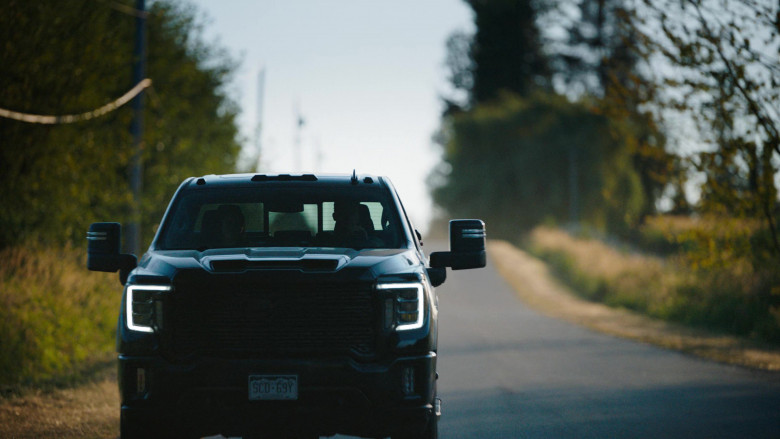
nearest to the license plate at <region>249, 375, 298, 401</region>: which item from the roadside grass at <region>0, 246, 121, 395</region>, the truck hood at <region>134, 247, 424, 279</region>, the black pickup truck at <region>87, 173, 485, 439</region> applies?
the black pickup truck at <region>87, 173, 485, 439</region>

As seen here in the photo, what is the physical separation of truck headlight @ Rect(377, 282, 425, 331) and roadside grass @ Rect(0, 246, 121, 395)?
6.36m

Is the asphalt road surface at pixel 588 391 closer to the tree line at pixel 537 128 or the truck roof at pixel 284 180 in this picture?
the truck roof at pixel 284 180

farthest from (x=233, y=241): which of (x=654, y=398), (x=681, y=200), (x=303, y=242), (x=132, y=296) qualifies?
(x=681, y=200)

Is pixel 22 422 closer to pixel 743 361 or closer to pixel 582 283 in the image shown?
pixel 743 361

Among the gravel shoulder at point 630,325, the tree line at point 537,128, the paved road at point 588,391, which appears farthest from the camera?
the tree line at point 537,128

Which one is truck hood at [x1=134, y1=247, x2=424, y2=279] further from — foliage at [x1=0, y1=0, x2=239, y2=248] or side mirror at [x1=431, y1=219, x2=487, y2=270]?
foliage at [x1=0, y1=0, x2=239, y2=248]

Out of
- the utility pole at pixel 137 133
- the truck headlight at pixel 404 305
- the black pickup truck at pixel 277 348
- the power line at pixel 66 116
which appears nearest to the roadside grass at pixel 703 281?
the utility pole at pixel 137 133

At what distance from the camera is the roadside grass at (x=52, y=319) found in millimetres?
13469

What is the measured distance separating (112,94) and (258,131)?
26.8 feet

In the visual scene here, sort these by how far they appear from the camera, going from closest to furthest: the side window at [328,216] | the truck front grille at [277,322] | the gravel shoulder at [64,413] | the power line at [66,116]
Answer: the truck front grille at [277,322] → the side window at [328,216] → the gravel shoulder at [64,413] → the power line at [66,116]

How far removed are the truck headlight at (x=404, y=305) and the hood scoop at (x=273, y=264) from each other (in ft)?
1.12

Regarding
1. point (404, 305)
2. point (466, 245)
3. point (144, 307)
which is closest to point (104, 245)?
point (144, 307)

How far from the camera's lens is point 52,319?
15820 mm

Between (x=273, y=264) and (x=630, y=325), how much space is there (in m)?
18.6
